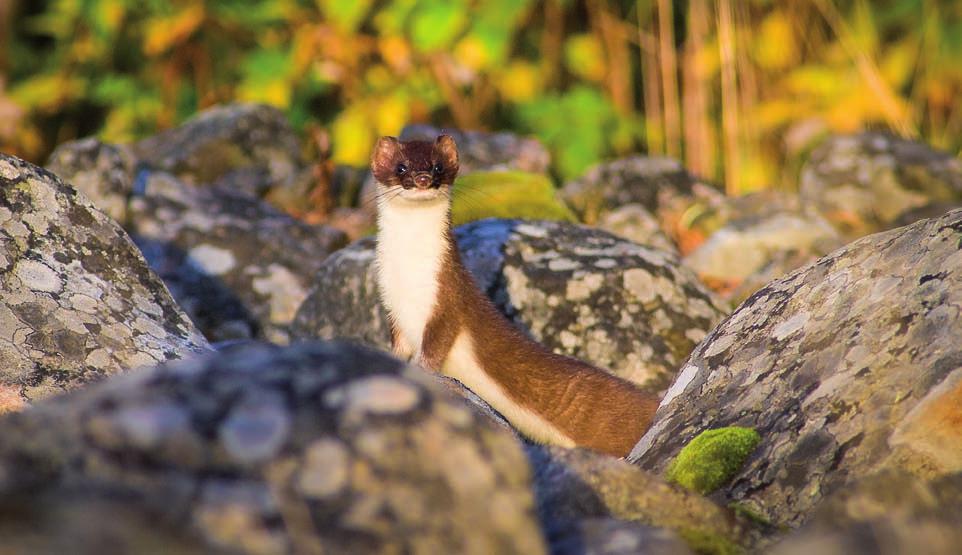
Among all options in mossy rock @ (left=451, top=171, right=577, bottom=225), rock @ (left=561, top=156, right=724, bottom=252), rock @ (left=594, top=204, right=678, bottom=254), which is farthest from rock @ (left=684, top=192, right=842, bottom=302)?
mossy rock @ (left=451, top=171, right=577, bottom=225)

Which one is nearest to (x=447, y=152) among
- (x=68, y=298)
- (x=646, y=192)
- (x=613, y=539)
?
(x=68, y=298)

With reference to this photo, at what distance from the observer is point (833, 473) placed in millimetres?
3674

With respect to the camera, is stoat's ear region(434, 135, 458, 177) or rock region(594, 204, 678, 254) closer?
stoat's ear region(434, 135, 458, 177)

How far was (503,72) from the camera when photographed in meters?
14.3

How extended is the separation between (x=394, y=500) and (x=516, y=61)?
1261cm

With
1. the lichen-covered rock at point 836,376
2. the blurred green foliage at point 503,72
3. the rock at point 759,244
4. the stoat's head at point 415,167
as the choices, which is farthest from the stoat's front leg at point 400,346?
the blurred green foliage at point 503,72

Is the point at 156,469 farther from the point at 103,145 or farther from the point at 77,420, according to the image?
the point at 103,145

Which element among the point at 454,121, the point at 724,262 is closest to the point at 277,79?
the point at 454,121

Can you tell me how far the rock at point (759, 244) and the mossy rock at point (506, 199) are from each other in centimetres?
121

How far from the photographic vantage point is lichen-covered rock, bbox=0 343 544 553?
230 centimetres

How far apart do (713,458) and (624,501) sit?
92 cm

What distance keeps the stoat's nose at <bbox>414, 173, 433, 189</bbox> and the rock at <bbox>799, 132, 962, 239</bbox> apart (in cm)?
604

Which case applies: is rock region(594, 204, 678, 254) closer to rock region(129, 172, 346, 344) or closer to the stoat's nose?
rock region(129, 172, 346, 344)

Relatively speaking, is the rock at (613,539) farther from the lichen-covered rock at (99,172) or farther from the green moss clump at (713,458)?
the lichen-covered rock at (99,172)
